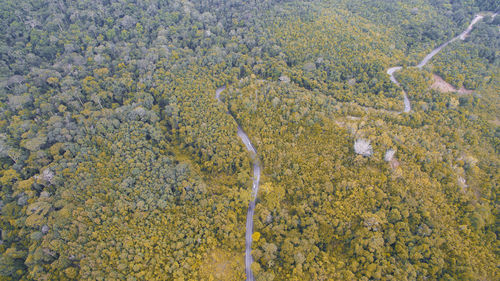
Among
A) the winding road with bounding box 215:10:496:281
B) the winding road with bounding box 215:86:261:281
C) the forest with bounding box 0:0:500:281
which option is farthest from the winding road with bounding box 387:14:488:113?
the winding road with bounding box 215:86:261:281

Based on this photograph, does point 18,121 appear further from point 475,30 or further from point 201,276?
point 475,30

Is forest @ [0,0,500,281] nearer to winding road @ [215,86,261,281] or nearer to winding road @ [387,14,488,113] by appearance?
winding road @ [215,86,261,281]

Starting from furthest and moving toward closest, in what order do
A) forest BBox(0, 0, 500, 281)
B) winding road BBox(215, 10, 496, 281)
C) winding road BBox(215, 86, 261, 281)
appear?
winding road BBox(215, 10, 496, 281) < winding road BBox(215, 86, 261, 281) < forest BBox(0, 0, 500, 281)

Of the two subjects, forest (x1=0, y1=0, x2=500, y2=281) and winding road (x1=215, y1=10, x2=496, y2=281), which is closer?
forest (x1=0, y1=0, x2=500, y2=281)

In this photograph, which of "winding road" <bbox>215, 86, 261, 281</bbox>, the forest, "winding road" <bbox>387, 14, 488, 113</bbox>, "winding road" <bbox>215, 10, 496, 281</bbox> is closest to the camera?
the forest

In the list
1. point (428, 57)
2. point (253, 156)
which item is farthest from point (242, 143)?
point (428, 57)

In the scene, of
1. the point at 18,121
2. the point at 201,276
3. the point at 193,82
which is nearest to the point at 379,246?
the point at 201,276

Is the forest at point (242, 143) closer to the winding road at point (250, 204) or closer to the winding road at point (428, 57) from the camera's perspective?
the winding road at point (250, 204)

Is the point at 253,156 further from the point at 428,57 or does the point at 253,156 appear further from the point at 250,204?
the point at 428,57
